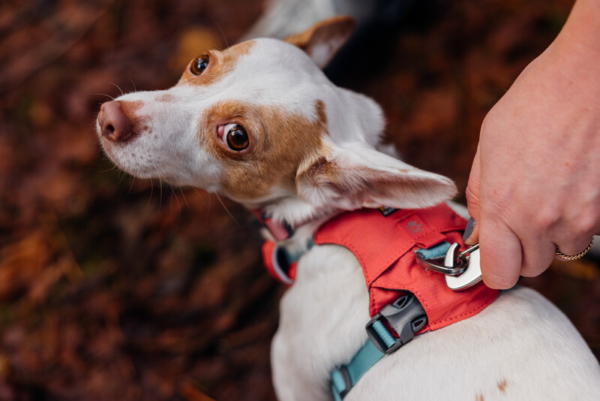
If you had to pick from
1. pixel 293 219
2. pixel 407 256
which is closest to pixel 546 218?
pixel 407 256

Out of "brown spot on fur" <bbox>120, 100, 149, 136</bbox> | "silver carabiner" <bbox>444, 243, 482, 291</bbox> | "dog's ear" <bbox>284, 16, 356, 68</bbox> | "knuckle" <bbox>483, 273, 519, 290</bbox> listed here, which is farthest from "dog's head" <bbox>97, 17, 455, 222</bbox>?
"knuckle" <bbox>483, 273, 519, 290</bbox>

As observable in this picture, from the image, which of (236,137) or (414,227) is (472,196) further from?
(236,137)

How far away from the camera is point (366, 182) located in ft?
5.52

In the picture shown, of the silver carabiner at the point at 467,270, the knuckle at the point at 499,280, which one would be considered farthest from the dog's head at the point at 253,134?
the knuckle at the point at 499,280

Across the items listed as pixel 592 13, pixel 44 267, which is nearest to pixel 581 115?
pixel 592 13

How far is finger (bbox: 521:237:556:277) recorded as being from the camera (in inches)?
49.0

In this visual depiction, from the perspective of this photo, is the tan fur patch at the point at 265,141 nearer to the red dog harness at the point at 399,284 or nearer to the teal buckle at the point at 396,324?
the red dog harness at the point at 399,284

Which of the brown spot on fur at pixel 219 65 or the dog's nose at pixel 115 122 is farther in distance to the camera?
the brown spot on fur at pixel 219 65

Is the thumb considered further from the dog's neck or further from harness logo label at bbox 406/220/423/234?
the dog's neck

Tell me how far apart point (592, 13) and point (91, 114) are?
3.28 m

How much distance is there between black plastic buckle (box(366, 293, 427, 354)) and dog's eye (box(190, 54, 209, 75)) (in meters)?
1.37

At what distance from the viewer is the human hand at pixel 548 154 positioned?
1.10 meters

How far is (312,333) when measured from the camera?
72.4 inches

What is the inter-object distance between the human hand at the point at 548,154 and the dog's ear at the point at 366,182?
185 mm
